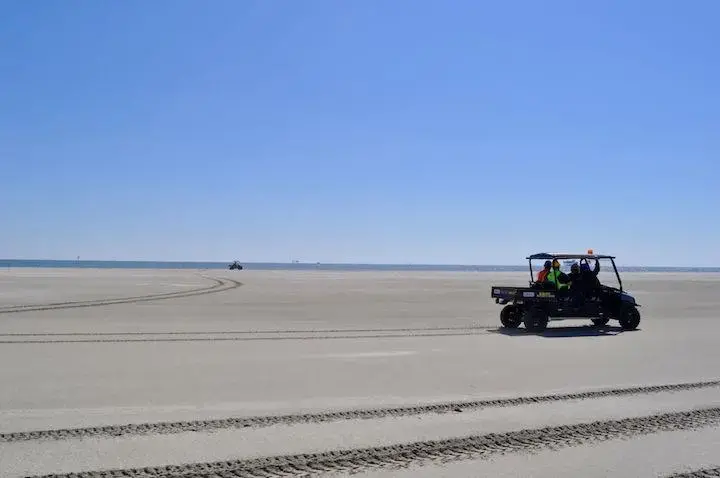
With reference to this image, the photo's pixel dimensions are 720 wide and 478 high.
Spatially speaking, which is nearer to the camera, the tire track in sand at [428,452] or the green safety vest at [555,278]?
the tire track in sand at [428,452]

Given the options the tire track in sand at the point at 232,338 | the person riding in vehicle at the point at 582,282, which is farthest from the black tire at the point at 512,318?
the tire track in sand at the point at 232,338

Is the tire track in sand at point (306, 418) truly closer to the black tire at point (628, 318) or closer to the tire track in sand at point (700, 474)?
the tire track in sand at point (700, 474)

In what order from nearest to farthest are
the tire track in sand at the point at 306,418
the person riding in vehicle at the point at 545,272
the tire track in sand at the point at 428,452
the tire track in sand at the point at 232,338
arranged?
the tire track in sand at the point at 428,452 → the tire track in sand at the point at 306,418 → the tire track in sand at the point at 232,338 → the person riding in vehicle at the point at 545,272

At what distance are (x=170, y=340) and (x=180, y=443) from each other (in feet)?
22.0

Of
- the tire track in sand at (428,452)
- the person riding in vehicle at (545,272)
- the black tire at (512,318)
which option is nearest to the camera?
the tire track in sand at (428,452)

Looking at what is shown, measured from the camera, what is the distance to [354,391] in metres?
7.46

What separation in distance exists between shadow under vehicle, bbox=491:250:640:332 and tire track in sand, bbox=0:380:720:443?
6389mm

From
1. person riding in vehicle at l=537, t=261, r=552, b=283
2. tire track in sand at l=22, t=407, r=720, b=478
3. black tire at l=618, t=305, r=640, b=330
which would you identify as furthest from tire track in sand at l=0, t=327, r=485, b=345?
tire track in sand at l=22, t=407, r=720, b=478

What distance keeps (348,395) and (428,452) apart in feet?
7.48

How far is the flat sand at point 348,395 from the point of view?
16.2 ft

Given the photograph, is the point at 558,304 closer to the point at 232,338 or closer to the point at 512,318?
the point at 512,318

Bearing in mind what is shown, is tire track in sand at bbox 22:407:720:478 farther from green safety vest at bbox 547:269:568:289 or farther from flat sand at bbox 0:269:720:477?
green safety vest at bbox 547:269:568:289

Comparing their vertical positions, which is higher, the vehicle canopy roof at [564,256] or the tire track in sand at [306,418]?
the vehicle canopy roof at [564,256]

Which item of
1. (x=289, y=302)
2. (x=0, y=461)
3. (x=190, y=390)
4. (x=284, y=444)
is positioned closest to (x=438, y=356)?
(x=190, y=390)
